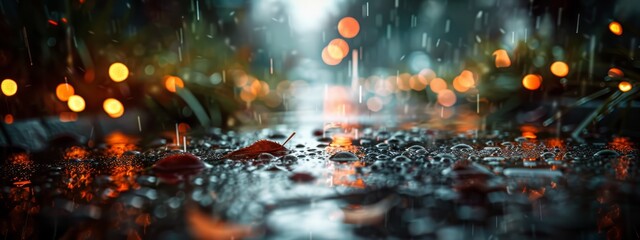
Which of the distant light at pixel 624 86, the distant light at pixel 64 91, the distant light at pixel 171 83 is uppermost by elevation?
the distant light at pixel 171 83

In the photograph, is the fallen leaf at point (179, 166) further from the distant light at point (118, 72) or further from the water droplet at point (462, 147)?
the distant light at point (118, 72)

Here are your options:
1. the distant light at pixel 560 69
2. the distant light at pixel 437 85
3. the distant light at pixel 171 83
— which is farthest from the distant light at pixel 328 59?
the distant light at pixel 171 83

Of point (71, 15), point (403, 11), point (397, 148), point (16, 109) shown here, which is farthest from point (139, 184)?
point (403, 11)

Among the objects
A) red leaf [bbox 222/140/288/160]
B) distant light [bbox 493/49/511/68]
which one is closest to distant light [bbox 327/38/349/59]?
distant light [bbox 493/49/511/68]

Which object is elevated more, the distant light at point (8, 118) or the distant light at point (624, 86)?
the distant light at point (624, 86)

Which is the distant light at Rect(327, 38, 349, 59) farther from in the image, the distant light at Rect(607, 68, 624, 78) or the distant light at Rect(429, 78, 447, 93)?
the distant light at Rect(607, 68, 624, 78)

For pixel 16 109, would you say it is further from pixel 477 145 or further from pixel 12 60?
pixel 477 145
